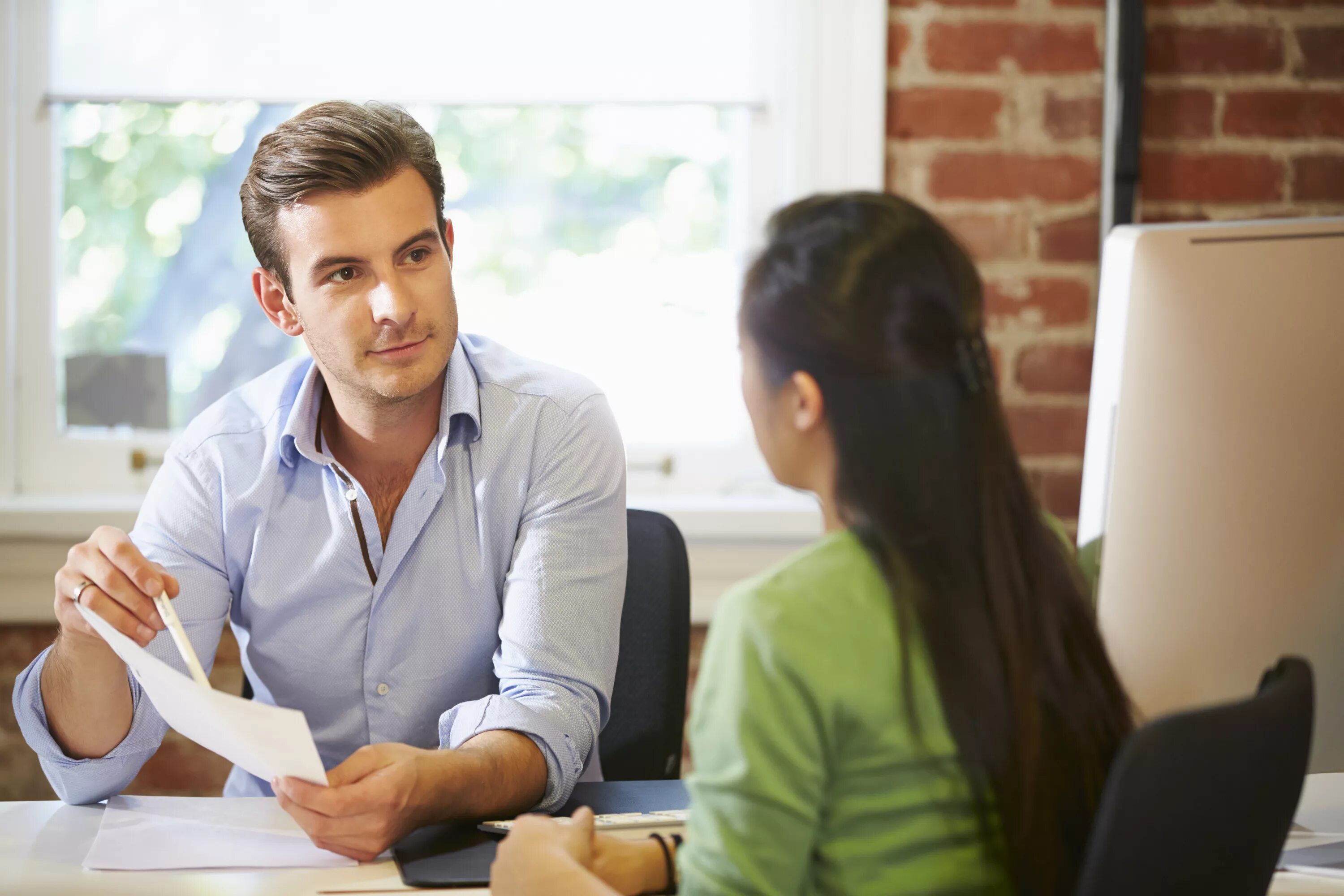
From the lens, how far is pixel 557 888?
77 cm

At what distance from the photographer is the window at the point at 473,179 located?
73.3 inches

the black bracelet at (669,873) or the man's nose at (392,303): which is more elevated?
the man's nose at (392,303)

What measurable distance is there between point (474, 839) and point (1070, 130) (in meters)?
1.45

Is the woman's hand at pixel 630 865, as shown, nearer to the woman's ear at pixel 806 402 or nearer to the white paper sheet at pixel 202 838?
the white paper sheet at pixel 202 838

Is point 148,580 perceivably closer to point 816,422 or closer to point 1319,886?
point 816,422

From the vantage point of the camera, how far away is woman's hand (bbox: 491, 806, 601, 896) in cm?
77

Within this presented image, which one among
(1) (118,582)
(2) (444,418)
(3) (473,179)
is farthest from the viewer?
(3) (473,179)

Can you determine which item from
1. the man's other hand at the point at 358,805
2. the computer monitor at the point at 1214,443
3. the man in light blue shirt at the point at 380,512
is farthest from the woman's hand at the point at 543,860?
the computer monitor at the point at 1214,443

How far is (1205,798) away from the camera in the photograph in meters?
0.62

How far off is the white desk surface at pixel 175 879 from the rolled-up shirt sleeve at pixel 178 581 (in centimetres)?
17

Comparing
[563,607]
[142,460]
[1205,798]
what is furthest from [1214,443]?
[142,460]

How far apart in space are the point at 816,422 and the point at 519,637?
556 mm

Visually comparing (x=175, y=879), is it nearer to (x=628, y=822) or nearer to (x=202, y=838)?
(x=202, y=838)

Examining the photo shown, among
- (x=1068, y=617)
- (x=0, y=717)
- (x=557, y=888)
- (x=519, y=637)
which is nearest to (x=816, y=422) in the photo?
(x=1068, y=617)
